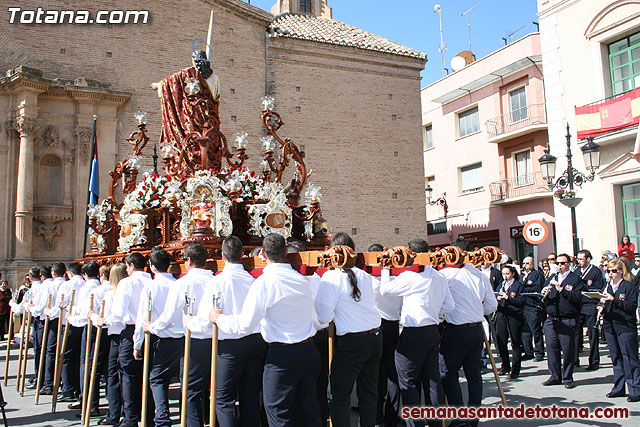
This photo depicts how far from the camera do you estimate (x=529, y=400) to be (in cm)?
801

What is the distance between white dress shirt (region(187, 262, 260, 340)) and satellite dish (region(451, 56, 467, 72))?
30.3 m

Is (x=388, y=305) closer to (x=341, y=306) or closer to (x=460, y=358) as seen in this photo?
(x=460, y=358)

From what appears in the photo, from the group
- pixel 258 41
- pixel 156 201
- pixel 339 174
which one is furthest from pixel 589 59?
pixel 156 201

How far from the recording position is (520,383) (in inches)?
361

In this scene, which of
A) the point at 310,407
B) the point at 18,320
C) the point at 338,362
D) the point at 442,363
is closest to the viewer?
the point at 310,407

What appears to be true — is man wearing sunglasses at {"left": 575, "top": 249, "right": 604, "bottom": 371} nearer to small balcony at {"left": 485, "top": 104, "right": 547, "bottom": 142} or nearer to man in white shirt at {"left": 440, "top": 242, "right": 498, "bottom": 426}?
man in white shirt at {"left": 440, "top": 242, "right": 498, "bottom": 426}

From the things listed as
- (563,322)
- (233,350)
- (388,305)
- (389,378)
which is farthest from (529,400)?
(233,350)

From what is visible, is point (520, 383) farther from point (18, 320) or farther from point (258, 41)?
point (258, 41)

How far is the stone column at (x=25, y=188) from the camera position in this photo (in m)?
19.0

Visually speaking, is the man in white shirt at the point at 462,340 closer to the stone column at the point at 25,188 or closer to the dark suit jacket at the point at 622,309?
the dark suit jacket at the point at 622,309

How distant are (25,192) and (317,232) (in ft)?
40.8

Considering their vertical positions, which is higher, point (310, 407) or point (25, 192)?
point (25, 192)

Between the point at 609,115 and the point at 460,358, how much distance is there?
15.7 m

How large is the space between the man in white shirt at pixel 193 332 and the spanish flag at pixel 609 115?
1679 cm
